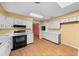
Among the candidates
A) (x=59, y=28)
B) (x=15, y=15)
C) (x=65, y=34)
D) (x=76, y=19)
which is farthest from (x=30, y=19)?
(x=76, y=19)

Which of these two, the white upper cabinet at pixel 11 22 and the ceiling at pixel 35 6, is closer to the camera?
the ceiling at pixel 35 6

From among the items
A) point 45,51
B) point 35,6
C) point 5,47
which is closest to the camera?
point 5,47

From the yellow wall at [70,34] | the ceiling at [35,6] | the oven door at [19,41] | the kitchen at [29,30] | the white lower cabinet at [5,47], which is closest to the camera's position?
the white lower cabinet at [5,47]

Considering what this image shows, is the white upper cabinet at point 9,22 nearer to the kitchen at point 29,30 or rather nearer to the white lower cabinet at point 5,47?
the kitchen at point 29,30

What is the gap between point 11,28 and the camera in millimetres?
3744

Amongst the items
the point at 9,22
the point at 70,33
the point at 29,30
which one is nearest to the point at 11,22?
→ the point at 9,22

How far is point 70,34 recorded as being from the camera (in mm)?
3865

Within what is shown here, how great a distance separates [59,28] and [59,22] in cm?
35

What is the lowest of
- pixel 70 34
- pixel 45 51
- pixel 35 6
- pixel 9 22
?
pixel 45 51

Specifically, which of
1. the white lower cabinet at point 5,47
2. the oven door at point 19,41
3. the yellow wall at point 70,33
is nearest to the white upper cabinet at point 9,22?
the oven door at point 19,41

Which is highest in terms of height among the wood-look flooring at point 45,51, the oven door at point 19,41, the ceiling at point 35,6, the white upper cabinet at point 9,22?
the ceiling at point 35,6

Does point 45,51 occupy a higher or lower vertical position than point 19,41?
lower

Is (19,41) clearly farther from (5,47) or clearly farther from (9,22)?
(5,47)

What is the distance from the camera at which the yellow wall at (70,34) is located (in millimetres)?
3488
